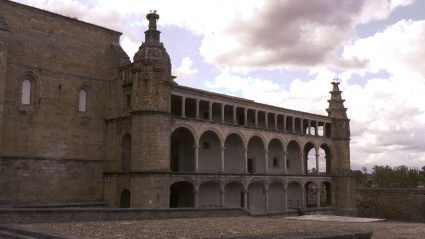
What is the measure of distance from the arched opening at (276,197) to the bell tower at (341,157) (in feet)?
22.7

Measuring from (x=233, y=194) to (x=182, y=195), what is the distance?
5.09 meters

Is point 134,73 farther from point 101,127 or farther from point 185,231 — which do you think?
point 185,231

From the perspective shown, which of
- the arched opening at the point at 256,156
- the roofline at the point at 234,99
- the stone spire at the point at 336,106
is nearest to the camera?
the roofline at the point at 234,99

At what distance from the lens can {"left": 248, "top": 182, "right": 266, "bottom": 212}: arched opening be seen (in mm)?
36938

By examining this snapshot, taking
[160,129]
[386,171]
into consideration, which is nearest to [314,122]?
[160,129]

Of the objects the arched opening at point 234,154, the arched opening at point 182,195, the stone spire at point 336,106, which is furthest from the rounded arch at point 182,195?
the stone spire at point 336,106

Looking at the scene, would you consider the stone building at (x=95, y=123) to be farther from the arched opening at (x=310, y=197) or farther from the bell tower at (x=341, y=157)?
the bell tower at (x=341, y=157)

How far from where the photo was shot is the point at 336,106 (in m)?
45.2

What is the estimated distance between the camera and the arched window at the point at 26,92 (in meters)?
25.5

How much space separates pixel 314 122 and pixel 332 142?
3.32 metres

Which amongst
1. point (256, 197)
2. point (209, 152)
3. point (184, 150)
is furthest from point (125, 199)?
point (256, 197)

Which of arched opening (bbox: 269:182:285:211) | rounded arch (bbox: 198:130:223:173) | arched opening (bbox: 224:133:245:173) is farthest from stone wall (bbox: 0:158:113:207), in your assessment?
arched opening (bbox: 269:182:285:211)

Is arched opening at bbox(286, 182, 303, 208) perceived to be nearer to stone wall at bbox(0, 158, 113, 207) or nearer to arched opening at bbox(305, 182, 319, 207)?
arched opening at bbox(305, 182, 319, 207)

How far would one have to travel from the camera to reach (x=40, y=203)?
24984 mm
